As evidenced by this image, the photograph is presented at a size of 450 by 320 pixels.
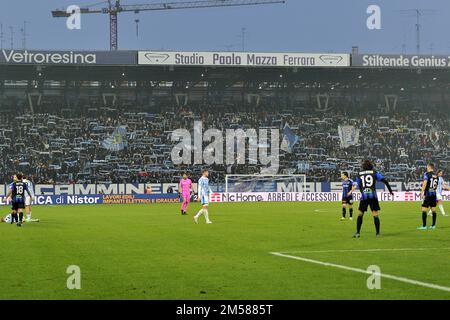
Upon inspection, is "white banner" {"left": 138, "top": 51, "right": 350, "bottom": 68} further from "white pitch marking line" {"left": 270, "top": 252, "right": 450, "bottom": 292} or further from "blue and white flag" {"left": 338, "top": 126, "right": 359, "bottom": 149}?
"white pitch marking line" {"left": 270, "top": 252, "right": 450, "bottom": 292}

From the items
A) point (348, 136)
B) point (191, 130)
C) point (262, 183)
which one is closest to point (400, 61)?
point (348, 136)

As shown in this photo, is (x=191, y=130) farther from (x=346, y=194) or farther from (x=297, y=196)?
(x=346, y=194)

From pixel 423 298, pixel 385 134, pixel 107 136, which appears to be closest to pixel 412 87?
pixel 385 134

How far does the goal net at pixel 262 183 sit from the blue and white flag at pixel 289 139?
245 inches

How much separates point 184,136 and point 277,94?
14446mm

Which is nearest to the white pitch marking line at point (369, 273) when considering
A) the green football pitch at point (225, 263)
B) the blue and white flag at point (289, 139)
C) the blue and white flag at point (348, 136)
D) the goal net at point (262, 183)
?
the green football pitch at point (225, 263)

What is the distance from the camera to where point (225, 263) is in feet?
55.5

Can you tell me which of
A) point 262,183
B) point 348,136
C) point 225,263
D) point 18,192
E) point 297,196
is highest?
point 348,136

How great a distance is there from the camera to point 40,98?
81.4 metres

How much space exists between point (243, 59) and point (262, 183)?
13.0m

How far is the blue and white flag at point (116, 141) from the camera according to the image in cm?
7550

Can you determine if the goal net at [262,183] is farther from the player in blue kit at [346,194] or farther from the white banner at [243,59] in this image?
the player in blue kit at [346,194]

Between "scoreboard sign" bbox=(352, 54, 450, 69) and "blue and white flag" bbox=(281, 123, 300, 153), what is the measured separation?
29.4ft

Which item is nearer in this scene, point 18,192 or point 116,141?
point 18,192
